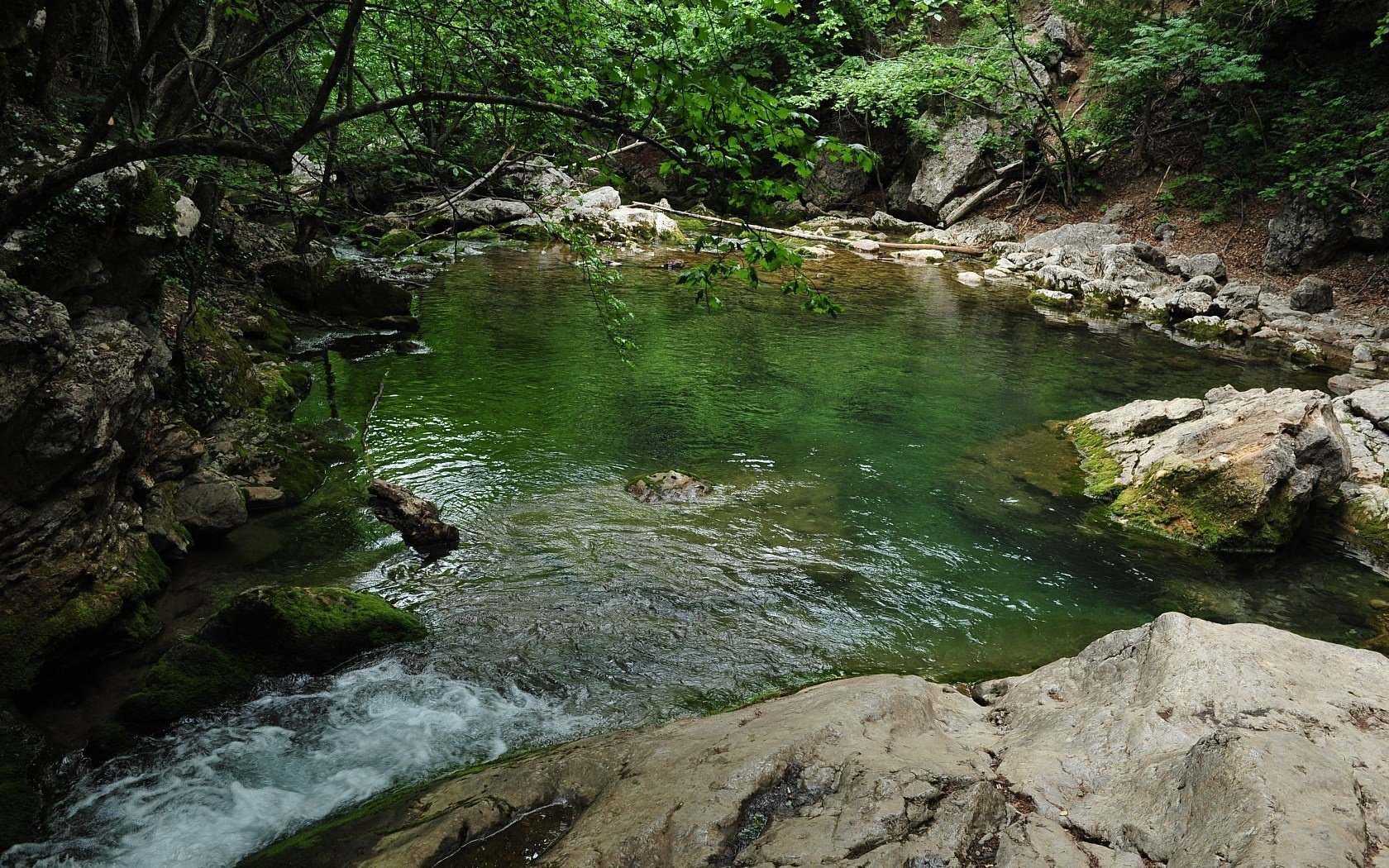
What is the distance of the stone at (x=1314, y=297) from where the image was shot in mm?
17859

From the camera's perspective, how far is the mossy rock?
471cm

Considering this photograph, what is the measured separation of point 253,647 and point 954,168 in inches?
1263

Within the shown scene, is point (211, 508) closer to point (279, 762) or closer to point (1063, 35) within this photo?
point (279, 762)

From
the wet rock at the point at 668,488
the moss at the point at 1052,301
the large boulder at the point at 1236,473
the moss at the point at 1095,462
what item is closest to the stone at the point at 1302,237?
the moss at the point at 1052,301

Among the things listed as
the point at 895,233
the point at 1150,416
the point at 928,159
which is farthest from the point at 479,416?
the point at 928,159

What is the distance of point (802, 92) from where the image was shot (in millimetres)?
34031

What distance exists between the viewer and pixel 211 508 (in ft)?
22.7

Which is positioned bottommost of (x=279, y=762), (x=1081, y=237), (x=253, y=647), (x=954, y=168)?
(x=279, y=762)

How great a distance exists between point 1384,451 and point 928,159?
26.0 metres

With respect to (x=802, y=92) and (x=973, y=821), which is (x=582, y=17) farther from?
(x=802, y=92)

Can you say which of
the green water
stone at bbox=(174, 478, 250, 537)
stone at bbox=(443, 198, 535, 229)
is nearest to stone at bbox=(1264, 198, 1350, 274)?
the green water

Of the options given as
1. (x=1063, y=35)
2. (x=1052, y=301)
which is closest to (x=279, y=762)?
(x=1052, y=301)

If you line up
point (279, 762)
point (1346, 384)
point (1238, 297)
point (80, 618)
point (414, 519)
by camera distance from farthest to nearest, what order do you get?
point (1238, 297), point (1346, 384), point (414, 519), point (80, 618), point (279, 762)

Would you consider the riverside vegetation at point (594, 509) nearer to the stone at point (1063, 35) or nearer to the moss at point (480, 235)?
the moss at point (480, 235)
